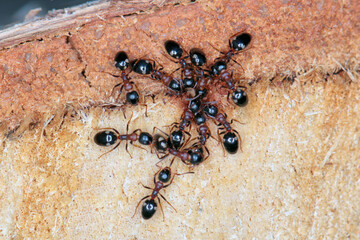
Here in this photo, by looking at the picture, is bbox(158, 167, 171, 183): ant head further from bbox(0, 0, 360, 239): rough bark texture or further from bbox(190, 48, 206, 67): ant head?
bbox(190, 48, 206, 67): ant head

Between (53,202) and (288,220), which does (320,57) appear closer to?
(288,220)

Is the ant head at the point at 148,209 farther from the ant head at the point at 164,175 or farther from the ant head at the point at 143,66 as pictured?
the ant head at the point at 143,66

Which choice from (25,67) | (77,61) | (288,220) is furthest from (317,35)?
(25,67)

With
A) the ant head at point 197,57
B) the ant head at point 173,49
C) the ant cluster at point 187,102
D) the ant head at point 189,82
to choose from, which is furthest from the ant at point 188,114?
the ant head at point 173,49

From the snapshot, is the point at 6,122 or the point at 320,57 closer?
the point at 320,57

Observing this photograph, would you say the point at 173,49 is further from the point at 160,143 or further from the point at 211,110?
the point at 160,143

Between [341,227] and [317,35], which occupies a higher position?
[317,35]

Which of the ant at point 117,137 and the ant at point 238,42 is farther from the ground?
the ant at point 238,42
